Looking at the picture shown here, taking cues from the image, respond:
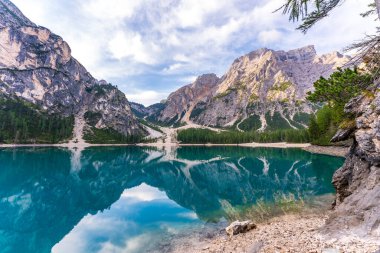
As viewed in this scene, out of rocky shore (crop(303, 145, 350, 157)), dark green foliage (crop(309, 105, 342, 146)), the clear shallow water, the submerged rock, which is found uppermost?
dark green foliage (crop(309, 105, 342, 146))

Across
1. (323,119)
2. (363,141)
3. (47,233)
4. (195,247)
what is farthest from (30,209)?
(323,119)

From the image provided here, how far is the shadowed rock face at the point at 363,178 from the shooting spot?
1376 cm

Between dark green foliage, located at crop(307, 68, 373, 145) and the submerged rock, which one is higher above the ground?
A: dark green foliage, located at crop(307, 68, 373, 145)

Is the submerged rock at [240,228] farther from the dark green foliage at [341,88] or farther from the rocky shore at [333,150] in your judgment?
the rocky shore at [333,150]

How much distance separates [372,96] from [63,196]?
5210 centimetres

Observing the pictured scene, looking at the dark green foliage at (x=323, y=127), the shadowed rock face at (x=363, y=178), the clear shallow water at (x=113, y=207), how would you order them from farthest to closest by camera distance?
the dark green foliage at (x=323, y=127), the clear shallow water at (x=113, y=207), the shadowed rock face at (x=363, y=178)

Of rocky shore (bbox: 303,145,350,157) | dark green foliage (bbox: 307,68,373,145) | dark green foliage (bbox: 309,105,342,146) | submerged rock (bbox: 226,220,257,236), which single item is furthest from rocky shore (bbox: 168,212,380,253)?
dark green foliage (bbox: 309,105,342,146)

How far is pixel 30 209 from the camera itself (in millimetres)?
41812

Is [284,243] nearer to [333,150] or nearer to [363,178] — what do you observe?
[363,178]

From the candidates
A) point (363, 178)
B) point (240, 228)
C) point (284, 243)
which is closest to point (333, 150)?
point (363, 178)

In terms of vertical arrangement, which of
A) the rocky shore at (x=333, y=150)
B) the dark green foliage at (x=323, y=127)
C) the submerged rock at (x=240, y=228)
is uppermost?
the dark green foliage at (x=323, y=127)

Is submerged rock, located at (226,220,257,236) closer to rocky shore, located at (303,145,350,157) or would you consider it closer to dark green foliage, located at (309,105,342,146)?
rocky shore, located at (303,145,350,157)

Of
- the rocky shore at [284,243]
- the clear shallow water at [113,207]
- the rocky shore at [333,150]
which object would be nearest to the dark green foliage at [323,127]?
the rocky shore at [333,150]

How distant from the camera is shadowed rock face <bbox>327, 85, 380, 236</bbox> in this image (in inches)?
542
